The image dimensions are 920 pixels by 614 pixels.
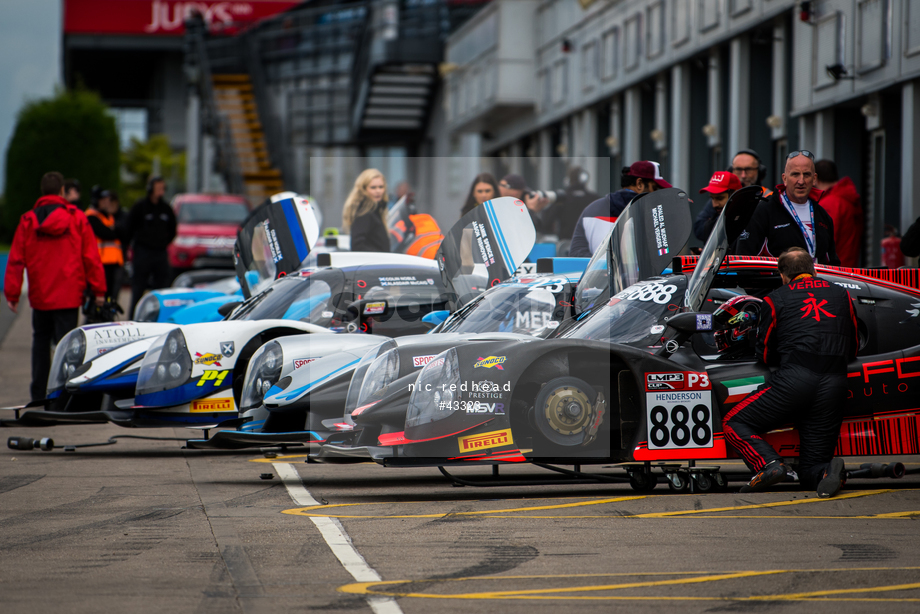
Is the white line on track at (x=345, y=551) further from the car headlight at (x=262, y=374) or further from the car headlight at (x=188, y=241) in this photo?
the car headlight at (x=188, y=241)

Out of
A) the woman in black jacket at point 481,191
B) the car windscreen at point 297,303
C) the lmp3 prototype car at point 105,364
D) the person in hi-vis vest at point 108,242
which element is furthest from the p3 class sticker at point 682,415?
the person in hi-vis vest at point 108,242

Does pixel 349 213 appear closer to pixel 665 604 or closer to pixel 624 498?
pixel 624 498

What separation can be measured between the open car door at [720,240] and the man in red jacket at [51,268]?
6.38m

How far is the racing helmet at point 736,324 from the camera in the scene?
7.27m

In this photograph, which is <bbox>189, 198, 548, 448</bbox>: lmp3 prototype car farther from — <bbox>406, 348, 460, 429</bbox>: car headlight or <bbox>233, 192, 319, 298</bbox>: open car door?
<bbox>233, 192, 319, 298</bbox>: open car door

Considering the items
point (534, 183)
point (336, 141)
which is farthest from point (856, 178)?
point (336, 141)

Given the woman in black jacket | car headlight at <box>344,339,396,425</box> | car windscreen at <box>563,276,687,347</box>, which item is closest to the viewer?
car windscreen at <box>563,276,687,347</box>

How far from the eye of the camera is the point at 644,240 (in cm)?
797

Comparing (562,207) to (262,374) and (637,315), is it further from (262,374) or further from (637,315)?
(637,315)

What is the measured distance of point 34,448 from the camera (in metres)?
9.67

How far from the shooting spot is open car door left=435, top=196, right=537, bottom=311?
9750 mm

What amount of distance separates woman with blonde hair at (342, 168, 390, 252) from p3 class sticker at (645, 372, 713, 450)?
5.03 metres

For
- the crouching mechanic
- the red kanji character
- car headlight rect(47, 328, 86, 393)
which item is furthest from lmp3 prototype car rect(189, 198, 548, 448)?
car headlight rect(47, 328, 86, 393)

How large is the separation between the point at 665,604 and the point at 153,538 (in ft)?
8.11
